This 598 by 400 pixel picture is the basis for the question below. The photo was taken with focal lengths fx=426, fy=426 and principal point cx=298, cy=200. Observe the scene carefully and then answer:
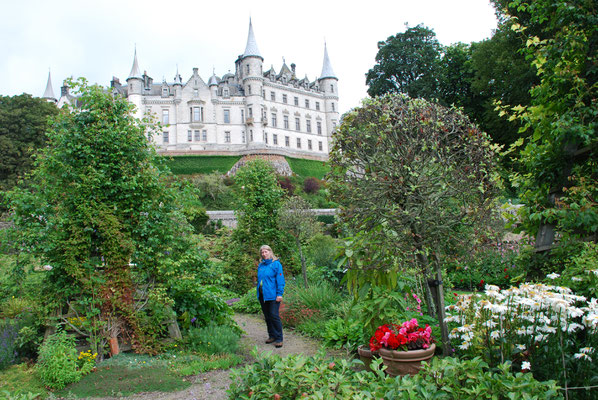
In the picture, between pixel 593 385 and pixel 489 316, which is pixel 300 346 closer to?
pixel 489 316

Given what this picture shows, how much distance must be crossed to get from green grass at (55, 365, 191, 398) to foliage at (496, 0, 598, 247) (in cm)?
438

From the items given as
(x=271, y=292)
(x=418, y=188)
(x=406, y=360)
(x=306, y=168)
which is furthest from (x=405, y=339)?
(x=306, y=168)

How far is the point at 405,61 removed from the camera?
3194cm

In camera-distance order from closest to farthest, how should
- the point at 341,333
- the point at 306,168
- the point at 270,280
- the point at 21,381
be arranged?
1. the point at 21,381
2. the point at 341,333
3. the point at 270,280
4. the point at 306,168

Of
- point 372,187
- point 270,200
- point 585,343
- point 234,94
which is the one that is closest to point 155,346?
point 372,187

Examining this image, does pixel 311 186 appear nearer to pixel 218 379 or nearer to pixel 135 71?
pixel 135 71

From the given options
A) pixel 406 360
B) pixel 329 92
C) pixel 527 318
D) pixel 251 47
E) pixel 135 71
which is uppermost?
pixel 251 47

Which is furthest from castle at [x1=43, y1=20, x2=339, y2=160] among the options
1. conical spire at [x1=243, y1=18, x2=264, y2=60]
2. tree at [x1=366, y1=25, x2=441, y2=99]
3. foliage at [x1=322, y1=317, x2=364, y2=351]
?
foliage at [x1=322, y1=317, x2=364, y2=351]

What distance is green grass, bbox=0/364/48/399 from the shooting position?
448 cm

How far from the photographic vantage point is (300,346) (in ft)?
20.9

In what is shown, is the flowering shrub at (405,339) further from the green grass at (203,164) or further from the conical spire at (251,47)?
the conical spire at (251,47)

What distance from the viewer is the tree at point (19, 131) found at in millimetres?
29558

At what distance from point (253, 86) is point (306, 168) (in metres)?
13.8

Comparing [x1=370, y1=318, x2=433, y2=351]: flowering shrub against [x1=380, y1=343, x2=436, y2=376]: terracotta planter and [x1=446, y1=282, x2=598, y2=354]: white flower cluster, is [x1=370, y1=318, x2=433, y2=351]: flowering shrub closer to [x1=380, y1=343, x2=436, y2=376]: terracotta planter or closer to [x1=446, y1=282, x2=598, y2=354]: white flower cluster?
[x1=380, y1=343, x2=436, y2=376]: terracotta planter
